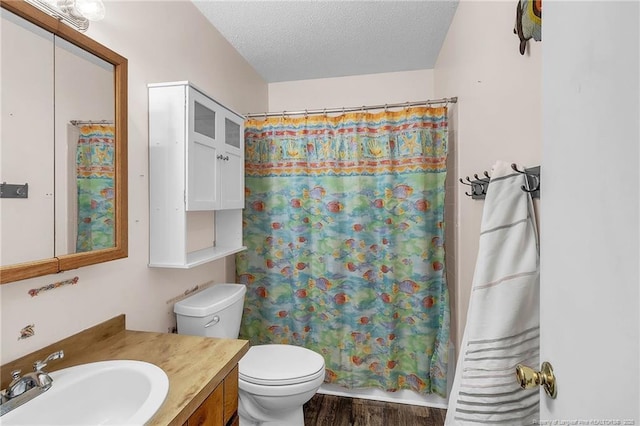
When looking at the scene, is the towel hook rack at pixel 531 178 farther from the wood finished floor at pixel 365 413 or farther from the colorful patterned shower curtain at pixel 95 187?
the wood finished floor at pixel 365 413

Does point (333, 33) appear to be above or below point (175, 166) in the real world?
above

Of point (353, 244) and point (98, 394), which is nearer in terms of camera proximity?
point (98, 394)

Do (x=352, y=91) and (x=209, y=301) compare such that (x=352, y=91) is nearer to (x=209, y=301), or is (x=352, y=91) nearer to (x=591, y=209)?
(x=209, y=301)

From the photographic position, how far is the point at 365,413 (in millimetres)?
2021

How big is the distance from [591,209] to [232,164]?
67.9 inches

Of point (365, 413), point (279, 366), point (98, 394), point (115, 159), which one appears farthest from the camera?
point (365, 413)

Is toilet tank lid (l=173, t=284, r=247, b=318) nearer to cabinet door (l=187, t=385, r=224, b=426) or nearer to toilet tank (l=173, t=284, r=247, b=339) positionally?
toilet tank (l=173, t=284, r=247, b=339)

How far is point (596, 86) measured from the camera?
43 cm

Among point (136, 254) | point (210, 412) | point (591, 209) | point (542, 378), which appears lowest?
point (210, 412)

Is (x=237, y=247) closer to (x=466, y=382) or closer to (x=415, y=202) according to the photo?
(x=415, y=202)

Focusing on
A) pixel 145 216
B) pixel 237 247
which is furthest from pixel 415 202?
pixel 145 216

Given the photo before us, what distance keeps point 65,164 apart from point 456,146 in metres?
1.91

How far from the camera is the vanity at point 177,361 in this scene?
871 millimetres

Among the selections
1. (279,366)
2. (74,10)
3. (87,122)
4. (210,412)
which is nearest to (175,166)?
(87,122)
